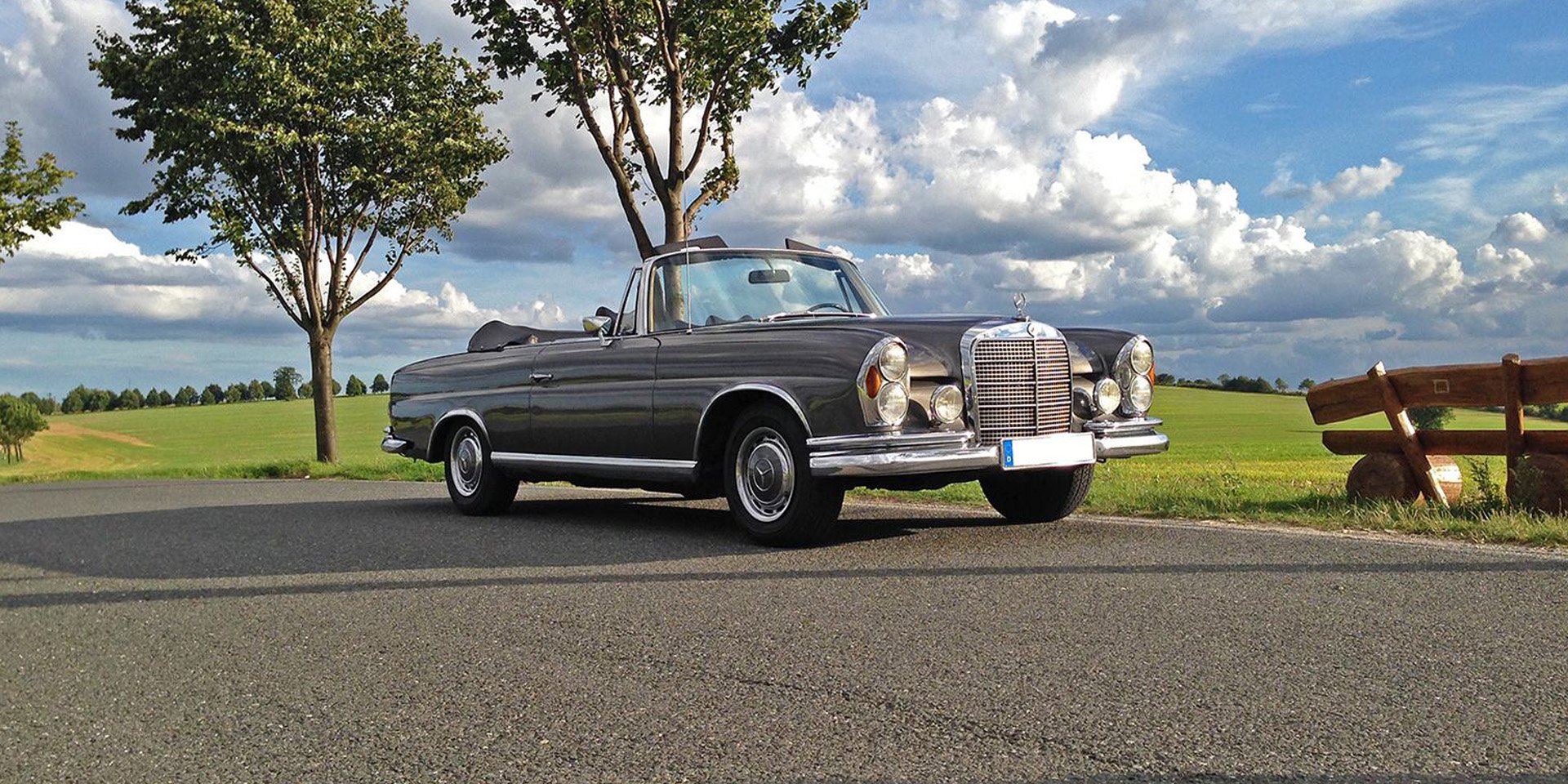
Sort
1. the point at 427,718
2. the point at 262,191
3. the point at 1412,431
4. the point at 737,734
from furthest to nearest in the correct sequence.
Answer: the point at 262,191 → the point at 1412,431 → the point at 427,718 → the point at 737,734

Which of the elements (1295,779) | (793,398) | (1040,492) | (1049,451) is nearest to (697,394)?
(793,398)

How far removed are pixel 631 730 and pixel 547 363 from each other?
5703 millimetres

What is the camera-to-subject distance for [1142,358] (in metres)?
7.84

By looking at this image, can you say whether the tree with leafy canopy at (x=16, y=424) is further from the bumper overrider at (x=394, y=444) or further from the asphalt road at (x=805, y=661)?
the asphalt road at (x=805, y=661)

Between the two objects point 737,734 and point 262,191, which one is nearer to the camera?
point 737,734

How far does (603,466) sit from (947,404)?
2.59 m

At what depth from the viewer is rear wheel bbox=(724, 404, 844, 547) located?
6.98 metres

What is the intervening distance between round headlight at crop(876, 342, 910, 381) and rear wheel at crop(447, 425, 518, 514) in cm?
385

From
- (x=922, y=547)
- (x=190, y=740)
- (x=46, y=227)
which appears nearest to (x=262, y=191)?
(x=46, y=227)

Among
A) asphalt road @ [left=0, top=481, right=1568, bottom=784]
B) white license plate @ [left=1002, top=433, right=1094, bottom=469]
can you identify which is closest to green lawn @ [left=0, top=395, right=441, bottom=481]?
asphalt road @ [left=0, top=481, right=1568, bottom=784]

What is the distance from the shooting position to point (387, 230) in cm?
2444

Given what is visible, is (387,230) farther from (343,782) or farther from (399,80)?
(343,782)

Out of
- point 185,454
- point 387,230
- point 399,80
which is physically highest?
point 399,80

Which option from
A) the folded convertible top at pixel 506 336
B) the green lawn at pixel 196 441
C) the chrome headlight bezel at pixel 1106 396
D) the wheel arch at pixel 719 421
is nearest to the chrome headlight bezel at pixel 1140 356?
the chrome headlight bezel at pixel 1106 396
